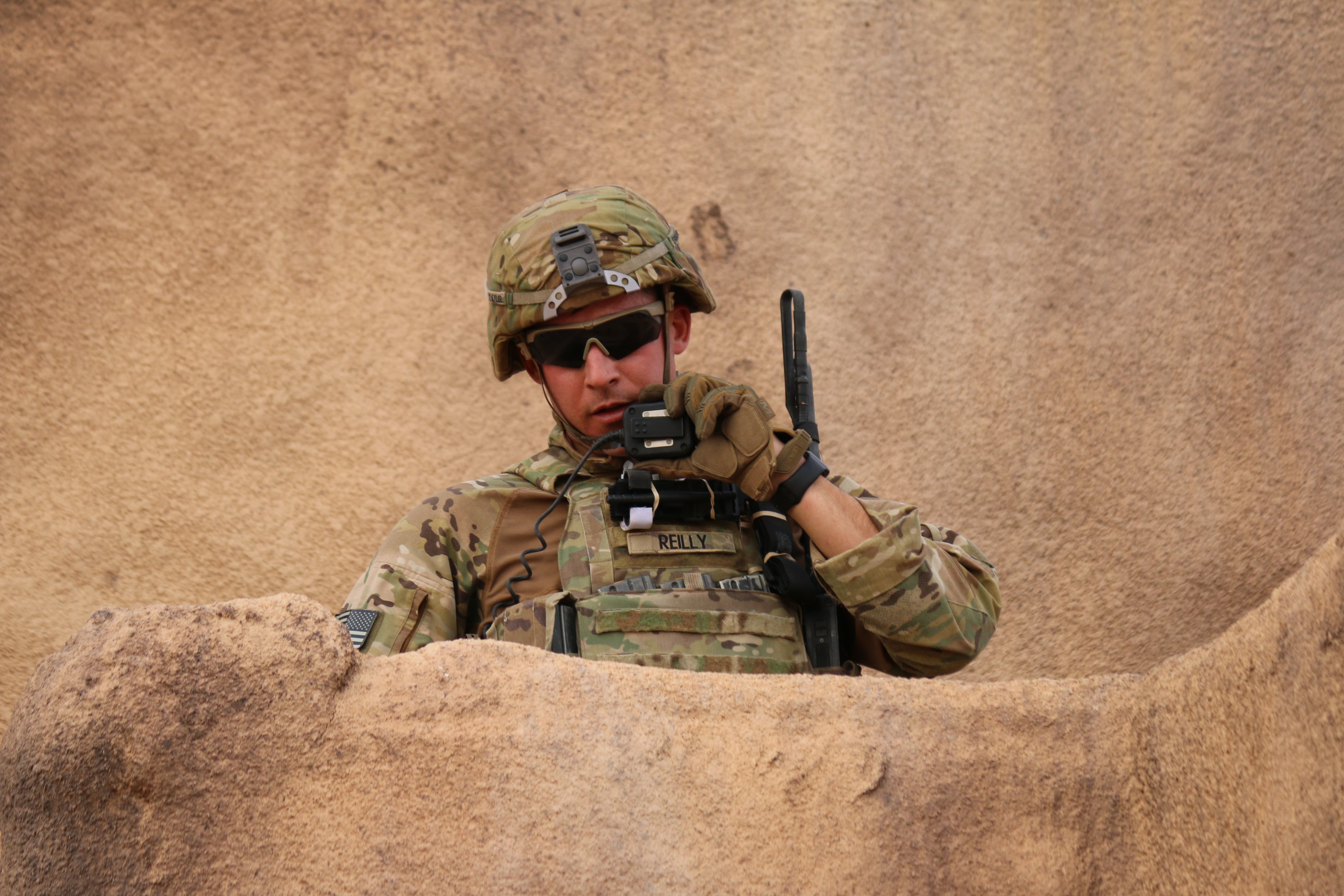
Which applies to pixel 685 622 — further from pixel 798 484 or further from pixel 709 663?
pixel 798 484

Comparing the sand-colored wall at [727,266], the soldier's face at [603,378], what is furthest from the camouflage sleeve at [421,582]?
the sand-colored wall at [727,266]

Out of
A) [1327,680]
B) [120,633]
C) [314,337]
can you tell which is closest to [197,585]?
[314,337]

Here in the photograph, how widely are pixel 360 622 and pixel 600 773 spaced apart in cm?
61

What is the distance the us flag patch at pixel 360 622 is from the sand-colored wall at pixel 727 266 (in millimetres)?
1312

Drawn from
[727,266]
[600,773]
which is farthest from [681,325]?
[727,266]

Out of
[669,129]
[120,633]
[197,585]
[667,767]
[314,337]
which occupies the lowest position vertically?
[197,585]

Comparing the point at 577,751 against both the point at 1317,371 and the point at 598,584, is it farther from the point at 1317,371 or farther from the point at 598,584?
the point at 1317,371

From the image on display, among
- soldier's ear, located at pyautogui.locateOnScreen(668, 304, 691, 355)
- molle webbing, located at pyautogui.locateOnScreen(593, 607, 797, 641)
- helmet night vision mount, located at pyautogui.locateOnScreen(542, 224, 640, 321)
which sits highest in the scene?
helmet night vision mount, located at pyautogui.locateOnScreen(542, 224, 640, 321)

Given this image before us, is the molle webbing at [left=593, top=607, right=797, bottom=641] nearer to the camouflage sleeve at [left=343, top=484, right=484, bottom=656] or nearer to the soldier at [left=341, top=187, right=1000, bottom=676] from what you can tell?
the soldier at [left=341, top=187, right=1000, bottom=676]

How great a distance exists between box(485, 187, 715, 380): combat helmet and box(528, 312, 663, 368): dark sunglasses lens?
0.04 meters

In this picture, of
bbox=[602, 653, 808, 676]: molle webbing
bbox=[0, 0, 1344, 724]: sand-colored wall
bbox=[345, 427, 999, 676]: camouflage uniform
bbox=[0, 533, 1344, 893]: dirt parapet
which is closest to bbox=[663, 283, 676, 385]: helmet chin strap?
bbox=[345, 427, 999, 676]: camouflage uniform

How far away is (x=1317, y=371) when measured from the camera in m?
2.87

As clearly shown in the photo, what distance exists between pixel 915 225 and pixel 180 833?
2.54m

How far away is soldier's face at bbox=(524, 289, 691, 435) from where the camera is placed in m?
1.75
